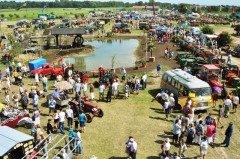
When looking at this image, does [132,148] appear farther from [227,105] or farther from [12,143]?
[227,105]

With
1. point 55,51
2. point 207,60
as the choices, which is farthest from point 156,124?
point 55,51

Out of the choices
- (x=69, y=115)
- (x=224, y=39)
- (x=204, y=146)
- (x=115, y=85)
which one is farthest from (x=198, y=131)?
(x=224, y=39)

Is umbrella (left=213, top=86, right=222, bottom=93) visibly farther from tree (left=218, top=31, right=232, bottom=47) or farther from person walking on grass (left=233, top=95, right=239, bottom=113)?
tree (left=218, top=31, right=232, bottom=47)

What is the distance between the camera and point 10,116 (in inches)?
674

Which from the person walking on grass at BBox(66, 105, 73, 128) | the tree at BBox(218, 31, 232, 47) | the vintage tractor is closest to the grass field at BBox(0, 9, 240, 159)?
the vintage tractor

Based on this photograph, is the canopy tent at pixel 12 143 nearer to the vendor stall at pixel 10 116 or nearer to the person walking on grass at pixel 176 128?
the vendor stall at pixel 10 116

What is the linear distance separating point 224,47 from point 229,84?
20817mm

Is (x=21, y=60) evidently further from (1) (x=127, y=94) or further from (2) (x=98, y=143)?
(2) (x=98, y=143)

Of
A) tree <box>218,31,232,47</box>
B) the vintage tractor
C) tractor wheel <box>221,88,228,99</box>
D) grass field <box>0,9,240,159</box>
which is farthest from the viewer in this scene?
tree <box>218,31,232,47</box>

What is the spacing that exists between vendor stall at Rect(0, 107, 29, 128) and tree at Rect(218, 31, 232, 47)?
3643 centimetres

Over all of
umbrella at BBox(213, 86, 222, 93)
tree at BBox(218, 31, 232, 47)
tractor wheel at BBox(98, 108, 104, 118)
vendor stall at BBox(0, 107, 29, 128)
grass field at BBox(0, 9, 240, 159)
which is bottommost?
grass field at BBox(0, 9, 240, 159)

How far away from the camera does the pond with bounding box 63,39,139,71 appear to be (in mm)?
35031

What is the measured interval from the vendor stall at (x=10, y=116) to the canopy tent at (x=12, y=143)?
3.72 metres

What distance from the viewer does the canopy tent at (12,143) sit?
11.4 meters
